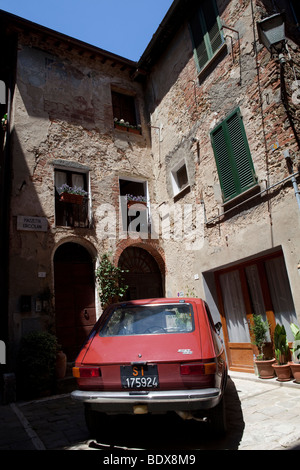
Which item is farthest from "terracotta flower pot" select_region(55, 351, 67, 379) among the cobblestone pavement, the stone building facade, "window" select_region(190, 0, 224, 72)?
"window" select_region(190, 0, 224, 72)

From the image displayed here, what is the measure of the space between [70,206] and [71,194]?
410 millimetres

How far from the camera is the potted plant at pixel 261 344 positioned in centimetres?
612

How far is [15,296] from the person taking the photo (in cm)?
734

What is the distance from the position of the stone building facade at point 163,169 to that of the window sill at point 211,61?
4cm

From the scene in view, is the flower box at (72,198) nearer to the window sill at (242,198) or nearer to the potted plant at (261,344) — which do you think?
the window sill at (242,198)

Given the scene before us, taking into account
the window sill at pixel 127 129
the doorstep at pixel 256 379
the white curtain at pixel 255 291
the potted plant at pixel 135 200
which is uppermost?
the window sill at pixel 127 129

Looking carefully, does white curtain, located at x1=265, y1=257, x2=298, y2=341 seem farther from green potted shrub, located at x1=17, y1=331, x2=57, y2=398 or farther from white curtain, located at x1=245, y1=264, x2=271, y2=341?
green potted shrub, located at x1=17, y1=331, x2=57, y2=398

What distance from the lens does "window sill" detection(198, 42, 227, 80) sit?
7821mm

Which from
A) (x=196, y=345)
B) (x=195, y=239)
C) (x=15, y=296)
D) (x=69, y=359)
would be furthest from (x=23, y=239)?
(x=196, y=345)

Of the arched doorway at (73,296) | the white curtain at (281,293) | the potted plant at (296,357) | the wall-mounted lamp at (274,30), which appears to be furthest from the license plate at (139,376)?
the wall-mounted lamp at (274,30)

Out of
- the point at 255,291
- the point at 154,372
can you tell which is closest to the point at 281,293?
the point at 255,291

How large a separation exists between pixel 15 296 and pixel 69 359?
213cm

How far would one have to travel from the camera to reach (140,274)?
32.2 ft
